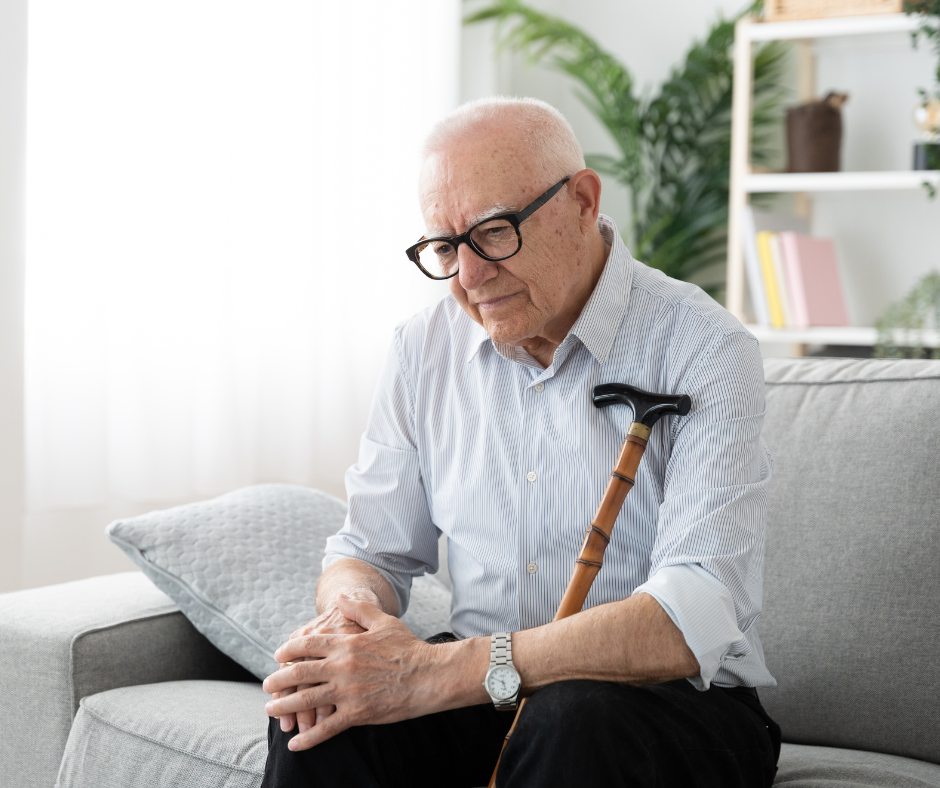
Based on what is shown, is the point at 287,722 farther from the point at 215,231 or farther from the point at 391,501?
the point at 215,231

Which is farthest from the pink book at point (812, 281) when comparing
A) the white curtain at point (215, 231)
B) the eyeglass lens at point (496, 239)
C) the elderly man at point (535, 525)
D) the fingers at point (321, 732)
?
the fingers at point (321, 732)

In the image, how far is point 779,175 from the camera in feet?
9.95

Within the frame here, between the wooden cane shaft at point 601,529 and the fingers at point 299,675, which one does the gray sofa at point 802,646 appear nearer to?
the fingers at point 299,675

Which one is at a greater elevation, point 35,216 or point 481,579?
point 35,216

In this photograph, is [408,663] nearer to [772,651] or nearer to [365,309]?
[772,651]

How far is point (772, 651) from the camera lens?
4.76ft

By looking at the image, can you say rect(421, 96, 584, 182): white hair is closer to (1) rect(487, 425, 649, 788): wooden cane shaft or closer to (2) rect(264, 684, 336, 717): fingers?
(1) rect(487, 425, 649, 788): wooden cane shaft

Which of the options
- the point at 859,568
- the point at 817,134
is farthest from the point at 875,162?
the point at 859,568

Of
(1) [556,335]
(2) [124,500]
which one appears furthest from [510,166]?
(2) [124,500]

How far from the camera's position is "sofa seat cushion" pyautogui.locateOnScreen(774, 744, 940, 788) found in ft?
3.91

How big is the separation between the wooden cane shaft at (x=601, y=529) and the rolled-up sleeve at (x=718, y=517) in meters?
0.05

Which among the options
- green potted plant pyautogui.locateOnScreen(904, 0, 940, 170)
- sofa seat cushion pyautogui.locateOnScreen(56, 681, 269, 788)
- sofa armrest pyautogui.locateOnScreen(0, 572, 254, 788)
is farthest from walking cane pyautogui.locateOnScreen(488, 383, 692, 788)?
green potted plant pyautogui.locateOnScreen(904, 0, 940, 170)

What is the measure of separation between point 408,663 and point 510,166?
60 cm

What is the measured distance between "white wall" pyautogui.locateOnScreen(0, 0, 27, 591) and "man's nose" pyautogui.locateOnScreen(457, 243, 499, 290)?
1.25 meters
